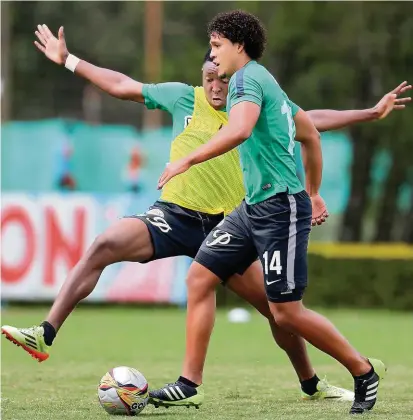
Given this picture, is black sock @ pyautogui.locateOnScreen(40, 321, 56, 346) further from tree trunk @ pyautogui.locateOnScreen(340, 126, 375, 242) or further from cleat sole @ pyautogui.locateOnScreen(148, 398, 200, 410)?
tree trunk @ pyautogui.locateOnScreen(340, 126, 375, 242)

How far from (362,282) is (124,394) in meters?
14.6

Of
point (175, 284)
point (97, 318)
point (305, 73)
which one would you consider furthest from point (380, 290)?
point (305, 73)

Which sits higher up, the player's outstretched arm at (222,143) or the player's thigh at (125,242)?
the player's outstretched arm at (222,143)

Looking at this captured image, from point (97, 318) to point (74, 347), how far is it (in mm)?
5122

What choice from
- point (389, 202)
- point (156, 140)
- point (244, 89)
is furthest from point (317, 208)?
point (389, 202)

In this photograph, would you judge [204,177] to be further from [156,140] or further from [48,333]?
[156,140]

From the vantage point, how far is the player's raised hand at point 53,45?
891cm

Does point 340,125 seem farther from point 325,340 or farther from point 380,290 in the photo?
point 380,290

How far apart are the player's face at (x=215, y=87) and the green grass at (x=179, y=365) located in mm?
2166

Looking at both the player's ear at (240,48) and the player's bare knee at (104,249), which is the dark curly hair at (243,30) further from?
the player's bare knee at (104,249)

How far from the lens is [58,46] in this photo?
29.2 feet

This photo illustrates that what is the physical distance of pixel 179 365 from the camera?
39.0 ft

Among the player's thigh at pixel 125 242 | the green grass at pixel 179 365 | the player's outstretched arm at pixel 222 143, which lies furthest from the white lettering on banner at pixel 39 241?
the player's outstretched arm at pixel 222 143

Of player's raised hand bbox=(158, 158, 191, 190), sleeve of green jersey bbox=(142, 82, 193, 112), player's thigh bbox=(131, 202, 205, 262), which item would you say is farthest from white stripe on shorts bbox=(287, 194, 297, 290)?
sleeve of green jersey bbox=(142, 82, 193, 112)
